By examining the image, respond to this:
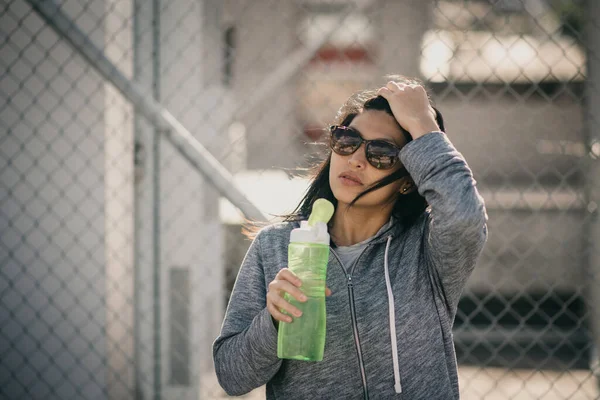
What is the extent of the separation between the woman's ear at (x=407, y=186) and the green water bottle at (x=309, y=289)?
1.23 feet

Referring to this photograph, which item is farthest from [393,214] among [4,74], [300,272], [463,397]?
[463,397]

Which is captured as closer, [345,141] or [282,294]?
[282,294]

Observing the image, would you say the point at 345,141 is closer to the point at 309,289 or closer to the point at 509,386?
the point at 309,289

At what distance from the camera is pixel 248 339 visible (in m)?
1.66

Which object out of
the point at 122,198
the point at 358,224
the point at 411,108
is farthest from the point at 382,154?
the point at 122,198

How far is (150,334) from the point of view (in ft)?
10.7

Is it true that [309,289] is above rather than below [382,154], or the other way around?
below

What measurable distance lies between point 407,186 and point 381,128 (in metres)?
0.22

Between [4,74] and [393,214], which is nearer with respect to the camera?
[393,214]

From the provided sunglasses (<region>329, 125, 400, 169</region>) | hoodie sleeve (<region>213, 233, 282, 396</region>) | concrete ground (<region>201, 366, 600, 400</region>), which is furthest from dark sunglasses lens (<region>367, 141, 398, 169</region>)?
concrete ground (<region>201, 366, 600, 400</region>)

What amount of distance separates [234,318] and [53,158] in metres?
1.73

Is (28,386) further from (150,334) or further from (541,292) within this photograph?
(541,292)

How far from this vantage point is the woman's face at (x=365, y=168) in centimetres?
179

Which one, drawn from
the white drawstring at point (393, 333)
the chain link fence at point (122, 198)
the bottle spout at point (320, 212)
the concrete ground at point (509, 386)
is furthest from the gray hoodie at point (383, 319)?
the concrete ground at point (509, 386)
